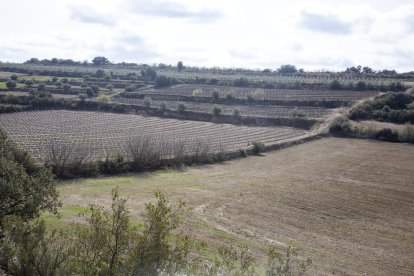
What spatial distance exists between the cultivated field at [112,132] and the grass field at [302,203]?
11100mm

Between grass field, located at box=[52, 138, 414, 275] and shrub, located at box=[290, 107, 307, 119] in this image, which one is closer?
grass field, located at box=[52, 138, 414, 275]

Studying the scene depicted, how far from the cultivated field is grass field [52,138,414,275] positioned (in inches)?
437

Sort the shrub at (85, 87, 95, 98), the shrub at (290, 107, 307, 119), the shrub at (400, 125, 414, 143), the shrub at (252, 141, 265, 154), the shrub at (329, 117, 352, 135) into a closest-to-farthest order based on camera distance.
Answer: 1. the shrub at (252, 141, 265, 154)
2. the shrub at (400, 125, 414, 143)
3. the shrub at (329, 117, 352, 135)
4. the shrub at (290, 107, 307, 119)
5. the shrub at (85, 87, 95, 98)

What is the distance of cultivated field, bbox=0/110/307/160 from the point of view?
206 feet

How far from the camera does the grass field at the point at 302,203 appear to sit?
90.0 feet

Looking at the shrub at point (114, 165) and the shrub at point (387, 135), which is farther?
the shrub at point (387, 135)

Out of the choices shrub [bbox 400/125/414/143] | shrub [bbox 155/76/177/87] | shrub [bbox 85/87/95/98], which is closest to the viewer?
shrub [bbox 400/125/414/143]

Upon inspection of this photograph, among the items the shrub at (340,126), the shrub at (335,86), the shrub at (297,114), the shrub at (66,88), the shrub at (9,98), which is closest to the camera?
the shrub at (340,126)

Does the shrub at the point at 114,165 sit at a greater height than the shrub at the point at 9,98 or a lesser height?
lesser

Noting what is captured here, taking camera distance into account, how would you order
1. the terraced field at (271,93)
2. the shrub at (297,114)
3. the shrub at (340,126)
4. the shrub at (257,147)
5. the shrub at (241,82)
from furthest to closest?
the shrub at (241,82) → the terraced field at (271,93) → the shrub at (297,114) → the shrub at (340,126) → the shrub at (257,147)

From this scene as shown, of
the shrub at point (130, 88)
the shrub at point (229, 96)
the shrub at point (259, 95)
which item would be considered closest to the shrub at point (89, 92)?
the shrub at point (130, 88)

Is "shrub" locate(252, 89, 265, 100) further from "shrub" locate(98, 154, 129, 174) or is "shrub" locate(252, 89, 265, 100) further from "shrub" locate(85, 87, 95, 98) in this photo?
"shrub" locate(98, 154, 129, 174)

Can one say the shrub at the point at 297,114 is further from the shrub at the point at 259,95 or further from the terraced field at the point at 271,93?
the shrub at the point at 259,95

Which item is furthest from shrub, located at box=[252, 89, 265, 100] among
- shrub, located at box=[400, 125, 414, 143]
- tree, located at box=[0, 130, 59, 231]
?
tree, located at box=[0, 130, 59, 231]
